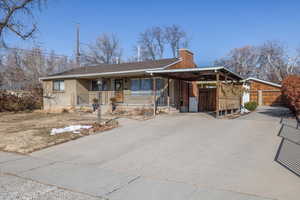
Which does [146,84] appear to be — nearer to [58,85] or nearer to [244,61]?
[58,85]

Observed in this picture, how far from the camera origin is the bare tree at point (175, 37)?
143 ft

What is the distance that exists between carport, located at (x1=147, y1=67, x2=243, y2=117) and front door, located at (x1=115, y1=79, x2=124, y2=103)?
4752 mm

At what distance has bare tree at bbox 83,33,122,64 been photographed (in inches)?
1585

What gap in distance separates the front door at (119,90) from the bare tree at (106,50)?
2243cm

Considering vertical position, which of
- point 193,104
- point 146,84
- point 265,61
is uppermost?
point 265,61

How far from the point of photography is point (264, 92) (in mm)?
24172

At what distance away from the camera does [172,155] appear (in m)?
6.00

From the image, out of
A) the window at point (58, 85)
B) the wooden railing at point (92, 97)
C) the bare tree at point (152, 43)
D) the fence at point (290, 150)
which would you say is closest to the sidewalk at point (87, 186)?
the fence at point (290, 150)

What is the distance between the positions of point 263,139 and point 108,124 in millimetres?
6784

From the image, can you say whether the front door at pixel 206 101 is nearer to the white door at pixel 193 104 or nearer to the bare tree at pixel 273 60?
the white door at pixel 193 104

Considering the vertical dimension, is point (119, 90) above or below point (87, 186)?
above

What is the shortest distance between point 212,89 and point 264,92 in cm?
1029

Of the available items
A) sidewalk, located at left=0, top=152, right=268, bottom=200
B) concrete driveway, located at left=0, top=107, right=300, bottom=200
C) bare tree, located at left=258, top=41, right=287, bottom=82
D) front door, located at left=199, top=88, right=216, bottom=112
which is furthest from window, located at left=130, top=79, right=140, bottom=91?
bare tree, located at left=258, top=41, right=287, bottom=82

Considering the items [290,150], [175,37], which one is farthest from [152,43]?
A: [290,150]
